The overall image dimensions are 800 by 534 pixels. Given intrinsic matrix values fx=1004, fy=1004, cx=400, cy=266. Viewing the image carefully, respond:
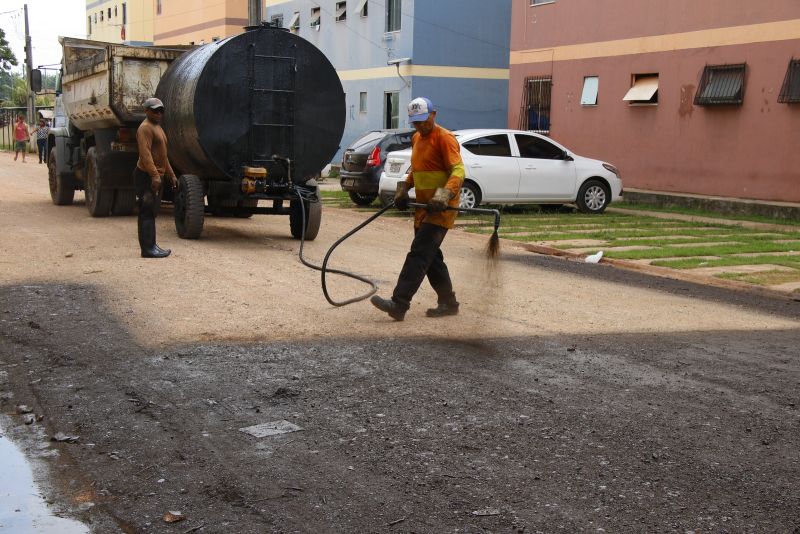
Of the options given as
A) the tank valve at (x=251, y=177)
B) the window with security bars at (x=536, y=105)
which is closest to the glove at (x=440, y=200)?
the tank valve at (x=251, y=177)

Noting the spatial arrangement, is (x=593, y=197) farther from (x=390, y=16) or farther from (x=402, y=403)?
(x=390, y=16)

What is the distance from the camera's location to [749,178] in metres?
19.9

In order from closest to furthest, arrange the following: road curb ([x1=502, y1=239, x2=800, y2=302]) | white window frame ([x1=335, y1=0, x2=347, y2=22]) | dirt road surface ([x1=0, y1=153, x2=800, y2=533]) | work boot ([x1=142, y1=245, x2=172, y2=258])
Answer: dirt road surface ([x1=0, y1=153, x2=800, y2=533])
road curb ([x1=502, y1=239, x2=800, y2=302])
work boot ([x1=142, y1=245, x2=172, y2=258])
white window frame ([x1=335, y1=0, x2=347, y2=22])

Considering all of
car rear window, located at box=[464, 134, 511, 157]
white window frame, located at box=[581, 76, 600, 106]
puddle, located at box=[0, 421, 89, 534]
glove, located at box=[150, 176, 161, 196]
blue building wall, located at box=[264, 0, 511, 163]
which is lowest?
puddle, located at box=[0, 421, 89, 534]

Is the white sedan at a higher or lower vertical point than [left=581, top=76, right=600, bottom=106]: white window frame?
lower

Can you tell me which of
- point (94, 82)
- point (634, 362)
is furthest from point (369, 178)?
point (634, 362)

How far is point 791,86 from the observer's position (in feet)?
62.4

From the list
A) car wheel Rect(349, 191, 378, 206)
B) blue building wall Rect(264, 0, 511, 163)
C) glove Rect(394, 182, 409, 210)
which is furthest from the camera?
blue building wall Rect(264, 0, 511, 163)

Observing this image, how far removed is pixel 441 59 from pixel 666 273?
20.1 metres

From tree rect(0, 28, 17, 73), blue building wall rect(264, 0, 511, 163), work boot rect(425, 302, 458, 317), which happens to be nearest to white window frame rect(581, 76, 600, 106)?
blue building wall rect(264, 0, 511, 163)

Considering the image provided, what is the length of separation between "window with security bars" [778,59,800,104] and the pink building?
2 centimetres

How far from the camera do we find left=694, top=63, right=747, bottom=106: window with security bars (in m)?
20.1

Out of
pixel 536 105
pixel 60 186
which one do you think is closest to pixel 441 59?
pixel 536 105

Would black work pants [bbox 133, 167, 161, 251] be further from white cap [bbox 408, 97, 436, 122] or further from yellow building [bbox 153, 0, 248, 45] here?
yellow building [bbox 153, 0, 248, 45]
